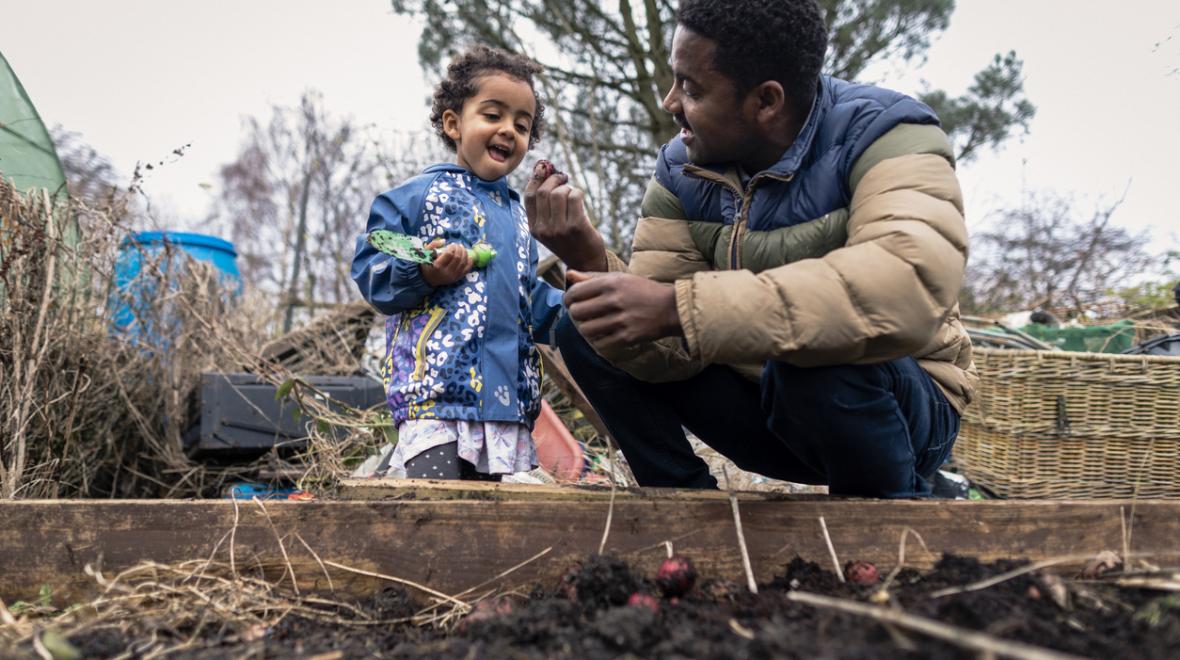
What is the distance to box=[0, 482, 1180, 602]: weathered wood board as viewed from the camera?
1.50 m

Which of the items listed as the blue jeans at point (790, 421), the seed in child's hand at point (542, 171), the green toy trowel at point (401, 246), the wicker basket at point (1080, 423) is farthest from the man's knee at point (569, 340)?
the wicker basket at point (1080, 423)

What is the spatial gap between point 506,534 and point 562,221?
2.48 feet

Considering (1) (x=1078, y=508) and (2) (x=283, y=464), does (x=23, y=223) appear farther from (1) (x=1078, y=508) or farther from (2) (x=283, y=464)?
(1) (x=1078, y=508)

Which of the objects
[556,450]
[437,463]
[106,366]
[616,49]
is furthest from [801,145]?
[616,49]

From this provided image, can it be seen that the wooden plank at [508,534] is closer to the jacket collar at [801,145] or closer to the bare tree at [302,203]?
the jacket collar at [801,145]

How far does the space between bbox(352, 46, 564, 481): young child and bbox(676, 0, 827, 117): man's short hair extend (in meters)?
0.98

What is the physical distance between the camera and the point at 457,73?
283cm

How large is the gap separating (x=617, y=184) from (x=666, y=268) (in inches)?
228

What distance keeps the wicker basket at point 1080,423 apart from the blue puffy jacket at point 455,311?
2.30 metres

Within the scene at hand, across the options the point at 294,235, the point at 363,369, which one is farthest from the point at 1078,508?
the point at 294,235

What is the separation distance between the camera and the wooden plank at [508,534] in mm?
1496

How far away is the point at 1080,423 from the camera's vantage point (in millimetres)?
3602

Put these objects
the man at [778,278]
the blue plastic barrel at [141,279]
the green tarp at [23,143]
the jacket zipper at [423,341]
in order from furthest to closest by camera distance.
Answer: the blue plastic barrel at [141,279], the green tarp at [23,143], the jacket zipper at [423,341], the man at [778,278]

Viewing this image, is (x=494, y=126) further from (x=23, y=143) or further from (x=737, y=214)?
(x=23, y=143)
